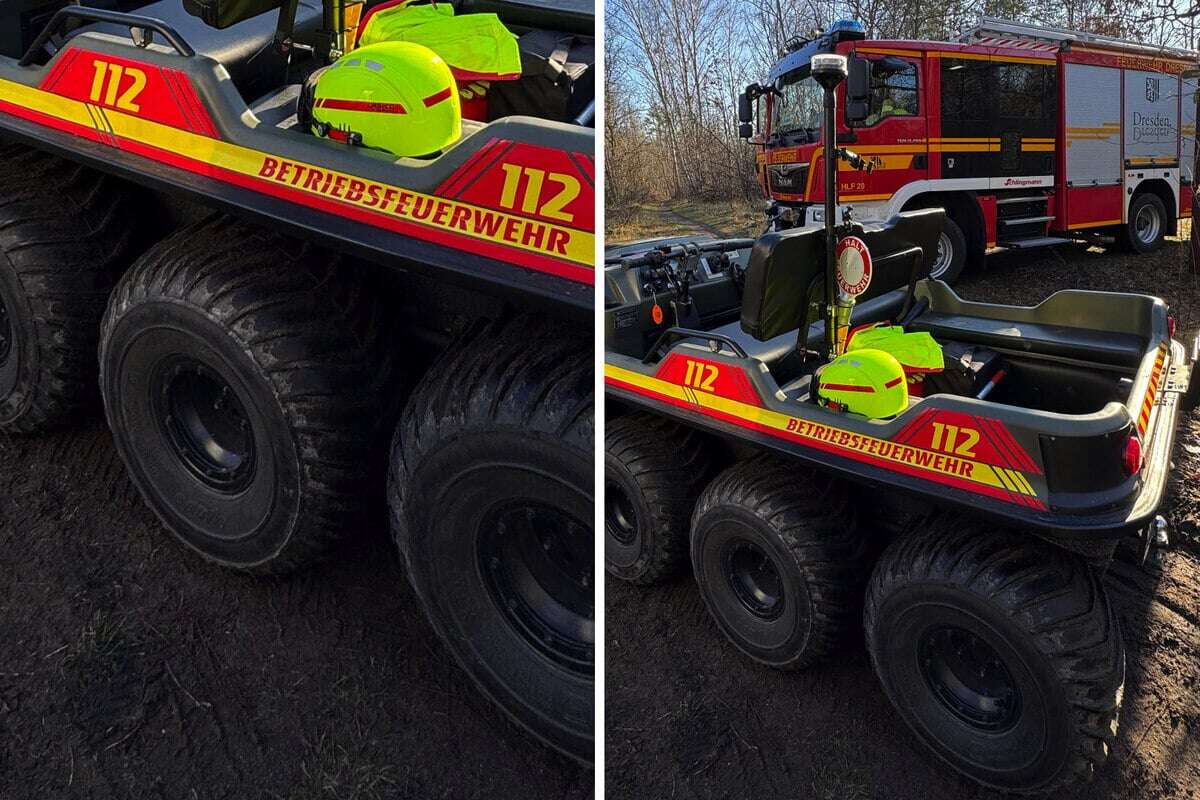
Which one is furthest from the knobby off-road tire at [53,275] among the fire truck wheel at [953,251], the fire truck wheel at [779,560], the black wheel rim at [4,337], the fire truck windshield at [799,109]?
the fire truck windshield at [799,109]

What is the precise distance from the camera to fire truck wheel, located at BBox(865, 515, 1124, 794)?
1.50 meters

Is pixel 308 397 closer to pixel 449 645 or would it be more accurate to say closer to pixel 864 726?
pixel 449 645

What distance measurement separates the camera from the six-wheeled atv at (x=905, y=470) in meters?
1.50

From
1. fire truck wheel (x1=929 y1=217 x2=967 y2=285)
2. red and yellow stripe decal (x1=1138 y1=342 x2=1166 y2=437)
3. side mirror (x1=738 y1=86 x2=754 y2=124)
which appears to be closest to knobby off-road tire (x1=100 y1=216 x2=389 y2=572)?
red and yellow stripe decal (x1=1138 y1=342 x2=1166 y2=437)

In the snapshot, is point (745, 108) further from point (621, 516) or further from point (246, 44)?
point (246, 44)

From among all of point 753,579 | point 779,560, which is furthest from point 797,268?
point 753,579

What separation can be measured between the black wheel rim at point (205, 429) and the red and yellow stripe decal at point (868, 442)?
1.06 meters

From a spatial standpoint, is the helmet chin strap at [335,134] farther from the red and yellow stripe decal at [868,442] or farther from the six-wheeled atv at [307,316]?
the red and yellow stripe decal at [868,442]

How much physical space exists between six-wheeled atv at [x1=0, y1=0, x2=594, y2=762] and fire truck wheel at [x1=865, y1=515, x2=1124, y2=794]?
91 centimetres

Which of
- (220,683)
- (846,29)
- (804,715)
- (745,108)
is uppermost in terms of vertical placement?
(846,29)

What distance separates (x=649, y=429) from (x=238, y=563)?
122cm

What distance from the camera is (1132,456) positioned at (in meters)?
1.45

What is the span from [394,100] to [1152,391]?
73.5 inches

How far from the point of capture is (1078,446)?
140 cm
